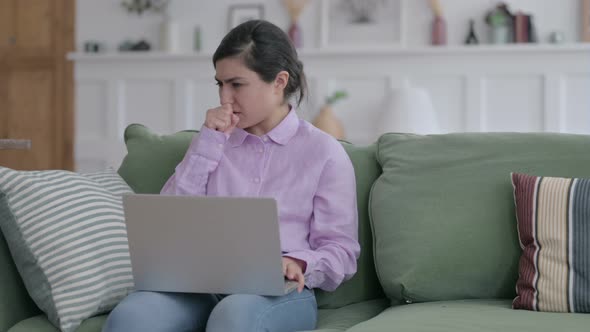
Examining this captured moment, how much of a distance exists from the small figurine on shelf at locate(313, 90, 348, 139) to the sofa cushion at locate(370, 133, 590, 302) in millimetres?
2974

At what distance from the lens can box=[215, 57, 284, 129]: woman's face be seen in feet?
6.48

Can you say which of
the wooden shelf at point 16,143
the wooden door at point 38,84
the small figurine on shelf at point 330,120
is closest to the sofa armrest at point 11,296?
the wooden shelf at point 16,143

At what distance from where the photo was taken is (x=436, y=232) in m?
1.90

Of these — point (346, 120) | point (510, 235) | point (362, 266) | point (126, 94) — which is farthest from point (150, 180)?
point (126, 94)

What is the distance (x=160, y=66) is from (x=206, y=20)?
430mm

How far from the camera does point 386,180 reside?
2008mm

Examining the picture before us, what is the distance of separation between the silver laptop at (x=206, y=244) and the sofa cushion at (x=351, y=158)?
0.35 meters

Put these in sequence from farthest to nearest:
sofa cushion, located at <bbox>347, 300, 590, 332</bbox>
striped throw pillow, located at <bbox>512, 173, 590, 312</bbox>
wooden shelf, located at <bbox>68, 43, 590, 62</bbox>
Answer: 1. wooden shelf, located at <bbox>68, 43, 590, 62</bbox>
2. striped throw pillow, located at <bbox>512, 173, 590, 312</bbox>
3. sofa cushion, located at <bbox>347, 300, 590, 332</bbox>

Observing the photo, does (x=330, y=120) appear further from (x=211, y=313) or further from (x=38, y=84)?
(x=211, y=313)

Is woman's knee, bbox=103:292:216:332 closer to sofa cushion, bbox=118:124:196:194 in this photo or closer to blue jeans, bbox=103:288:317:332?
blue jeans, bbox=103:288:317:332

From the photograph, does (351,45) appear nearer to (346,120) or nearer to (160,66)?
(346,120)

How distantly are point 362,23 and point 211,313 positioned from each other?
3783 mm

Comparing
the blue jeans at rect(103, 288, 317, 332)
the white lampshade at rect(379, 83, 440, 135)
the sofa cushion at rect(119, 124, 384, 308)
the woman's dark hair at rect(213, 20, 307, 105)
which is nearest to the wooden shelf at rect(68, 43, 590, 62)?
the white lampshade at rect(379, 83, 440, 135)

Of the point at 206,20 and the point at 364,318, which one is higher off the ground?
the point at 206,20
